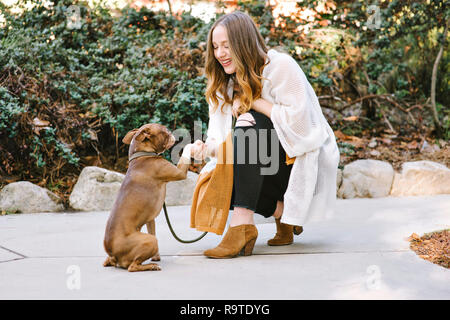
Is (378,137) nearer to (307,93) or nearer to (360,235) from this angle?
(360,235)

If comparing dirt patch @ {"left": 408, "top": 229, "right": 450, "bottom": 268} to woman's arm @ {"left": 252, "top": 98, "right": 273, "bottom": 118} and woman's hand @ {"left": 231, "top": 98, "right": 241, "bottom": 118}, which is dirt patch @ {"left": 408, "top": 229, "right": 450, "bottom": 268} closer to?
woman's arm @ {"left": 252, "top": 98, "right": 273, "bottom": 118}

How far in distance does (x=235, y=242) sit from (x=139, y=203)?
63cm

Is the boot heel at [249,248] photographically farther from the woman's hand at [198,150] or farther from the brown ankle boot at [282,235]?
the woman's hand at [198,150]

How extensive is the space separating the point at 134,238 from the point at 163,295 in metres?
0.47

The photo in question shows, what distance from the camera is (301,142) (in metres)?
2.99

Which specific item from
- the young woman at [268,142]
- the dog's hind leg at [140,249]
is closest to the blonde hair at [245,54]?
the young woman at [268,142]

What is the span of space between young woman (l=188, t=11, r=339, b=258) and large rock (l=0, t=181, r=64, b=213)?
2492mm

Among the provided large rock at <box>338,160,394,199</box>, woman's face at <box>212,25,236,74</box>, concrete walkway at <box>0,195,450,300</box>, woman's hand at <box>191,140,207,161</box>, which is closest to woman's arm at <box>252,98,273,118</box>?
woman's face at <box>212,25,236,74</box>

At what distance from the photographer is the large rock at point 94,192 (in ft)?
16.7

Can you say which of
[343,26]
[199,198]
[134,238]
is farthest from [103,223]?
[343,26]

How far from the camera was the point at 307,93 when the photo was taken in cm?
313

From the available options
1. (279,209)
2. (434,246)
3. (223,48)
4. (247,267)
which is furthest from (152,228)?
(434,246)

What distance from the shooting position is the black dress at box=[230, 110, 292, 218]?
300 cm

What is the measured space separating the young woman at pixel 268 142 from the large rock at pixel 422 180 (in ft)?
9.07
